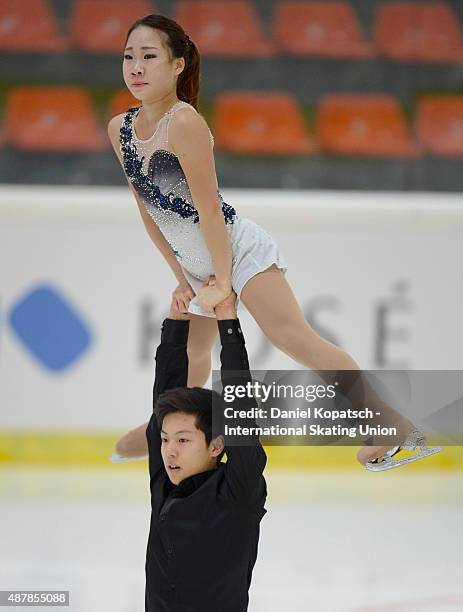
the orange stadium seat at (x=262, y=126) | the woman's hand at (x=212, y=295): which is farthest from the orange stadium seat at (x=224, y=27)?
the woman's hand at (x=212, y=295)

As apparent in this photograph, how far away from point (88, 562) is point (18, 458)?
1562 mm

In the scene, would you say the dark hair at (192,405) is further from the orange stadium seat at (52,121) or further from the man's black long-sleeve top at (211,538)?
the orange stadium seat at (52,121)

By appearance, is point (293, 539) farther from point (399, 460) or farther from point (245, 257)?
point (245, 257)

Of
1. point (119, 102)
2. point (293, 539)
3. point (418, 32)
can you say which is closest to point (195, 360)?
point (293, 539)

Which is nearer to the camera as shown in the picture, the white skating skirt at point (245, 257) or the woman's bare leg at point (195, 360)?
the white skating skirt at point (245, 257)

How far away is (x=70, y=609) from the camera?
8.45 feet

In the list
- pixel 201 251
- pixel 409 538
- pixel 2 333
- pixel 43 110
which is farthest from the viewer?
pixel 43 110

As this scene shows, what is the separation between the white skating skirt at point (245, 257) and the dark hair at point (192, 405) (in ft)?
0.93

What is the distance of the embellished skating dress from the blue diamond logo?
2089 mm

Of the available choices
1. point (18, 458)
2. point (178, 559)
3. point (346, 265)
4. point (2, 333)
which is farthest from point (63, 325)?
point (178, 559)

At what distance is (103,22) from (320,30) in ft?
3.45

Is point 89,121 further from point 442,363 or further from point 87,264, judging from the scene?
point 442,363

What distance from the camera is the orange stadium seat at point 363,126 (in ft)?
15.7

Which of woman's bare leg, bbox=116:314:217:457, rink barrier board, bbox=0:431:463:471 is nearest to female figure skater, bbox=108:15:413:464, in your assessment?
woman's bare leg, bbox=116:314:217:457
